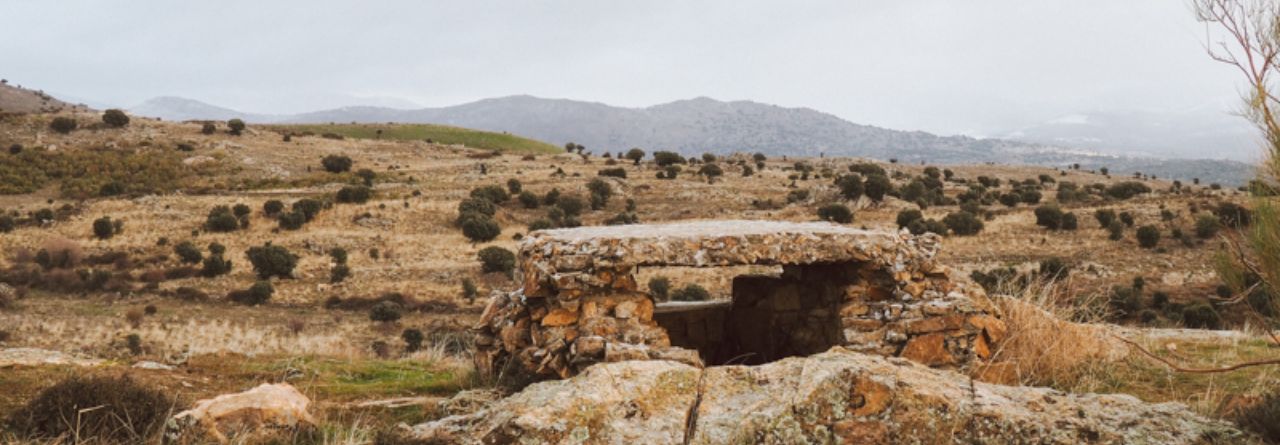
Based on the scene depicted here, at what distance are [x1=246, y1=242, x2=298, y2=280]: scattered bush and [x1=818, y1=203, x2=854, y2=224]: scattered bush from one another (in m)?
26.3

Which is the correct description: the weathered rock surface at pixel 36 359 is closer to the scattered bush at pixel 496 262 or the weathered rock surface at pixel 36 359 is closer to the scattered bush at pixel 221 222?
the scattered bush at pixel 496 262

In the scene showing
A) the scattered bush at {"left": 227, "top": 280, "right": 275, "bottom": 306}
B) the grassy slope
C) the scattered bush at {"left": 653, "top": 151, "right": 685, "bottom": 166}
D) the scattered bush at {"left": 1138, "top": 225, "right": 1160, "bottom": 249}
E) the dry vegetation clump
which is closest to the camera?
the dry vegetation clump

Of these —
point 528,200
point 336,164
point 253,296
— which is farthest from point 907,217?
point 336,164

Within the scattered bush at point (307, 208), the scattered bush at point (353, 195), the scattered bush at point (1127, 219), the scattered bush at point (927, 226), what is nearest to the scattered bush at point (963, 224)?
the scattered bush at point (927, 226)

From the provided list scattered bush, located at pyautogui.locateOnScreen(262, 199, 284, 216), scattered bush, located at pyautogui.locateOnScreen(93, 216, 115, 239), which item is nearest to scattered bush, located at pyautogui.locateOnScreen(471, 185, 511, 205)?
scattered bush, located at pyautogui.locateOnScreen(262, 199, 284, 216)

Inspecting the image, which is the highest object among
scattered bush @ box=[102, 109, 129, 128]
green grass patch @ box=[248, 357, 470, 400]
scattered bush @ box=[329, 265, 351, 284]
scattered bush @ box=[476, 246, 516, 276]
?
scattered bush @ box=[102, 109, 129, 128]

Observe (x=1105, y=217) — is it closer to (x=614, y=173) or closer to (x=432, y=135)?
(x=614, y=173)

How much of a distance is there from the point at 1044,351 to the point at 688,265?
375cm

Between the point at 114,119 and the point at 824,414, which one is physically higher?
the point at 114,119

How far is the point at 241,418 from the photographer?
5633mm

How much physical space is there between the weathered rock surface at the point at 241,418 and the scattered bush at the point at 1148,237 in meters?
A: 36.6

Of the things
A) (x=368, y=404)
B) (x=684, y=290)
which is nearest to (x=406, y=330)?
(x=684, y=290)

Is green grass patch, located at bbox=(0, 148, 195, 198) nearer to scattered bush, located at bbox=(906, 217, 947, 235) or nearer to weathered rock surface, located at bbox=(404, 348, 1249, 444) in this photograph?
scattered bush, located at bbox=(906, 217, 947, 235)

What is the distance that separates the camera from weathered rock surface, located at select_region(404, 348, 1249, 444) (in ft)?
14.8
